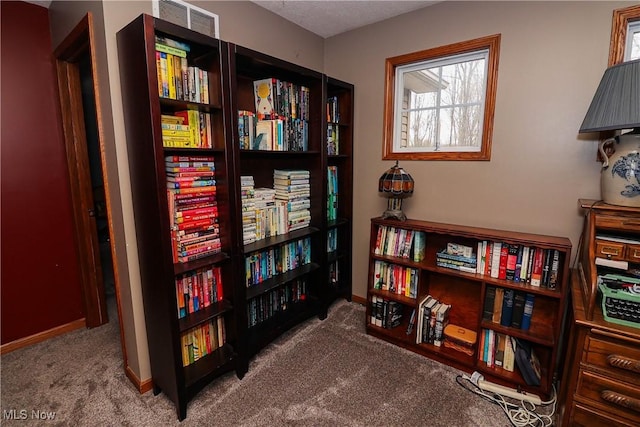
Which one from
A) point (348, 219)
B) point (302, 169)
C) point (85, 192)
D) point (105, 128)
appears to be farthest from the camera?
point (348, 219)

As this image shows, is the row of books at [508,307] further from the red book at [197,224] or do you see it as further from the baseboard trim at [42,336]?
the baseboard trim at [42,336]

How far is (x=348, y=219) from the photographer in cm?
284

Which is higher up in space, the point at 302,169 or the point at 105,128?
the point at 105,128

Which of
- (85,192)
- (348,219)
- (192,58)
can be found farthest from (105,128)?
(348,219)

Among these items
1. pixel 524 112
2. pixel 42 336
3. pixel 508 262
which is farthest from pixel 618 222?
pixel 42 336

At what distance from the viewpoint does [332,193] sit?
107 inches

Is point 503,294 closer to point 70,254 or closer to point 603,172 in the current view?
point 603,172

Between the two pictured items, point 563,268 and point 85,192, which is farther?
point 85,192

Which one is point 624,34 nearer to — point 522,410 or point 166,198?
point 522,410

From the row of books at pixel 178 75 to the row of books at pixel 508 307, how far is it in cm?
210

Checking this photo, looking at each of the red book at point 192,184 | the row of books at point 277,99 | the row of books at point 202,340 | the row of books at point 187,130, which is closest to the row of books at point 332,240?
the row of books at point 277,99

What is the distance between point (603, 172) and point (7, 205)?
12.1 feet

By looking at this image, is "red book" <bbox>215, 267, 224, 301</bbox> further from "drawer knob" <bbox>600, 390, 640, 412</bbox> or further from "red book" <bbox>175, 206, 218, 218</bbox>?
"drawer knob" <bbox>600, 390, 640, 412</bbox>

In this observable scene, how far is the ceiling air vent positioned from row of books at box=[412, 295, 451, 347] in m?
2.36
